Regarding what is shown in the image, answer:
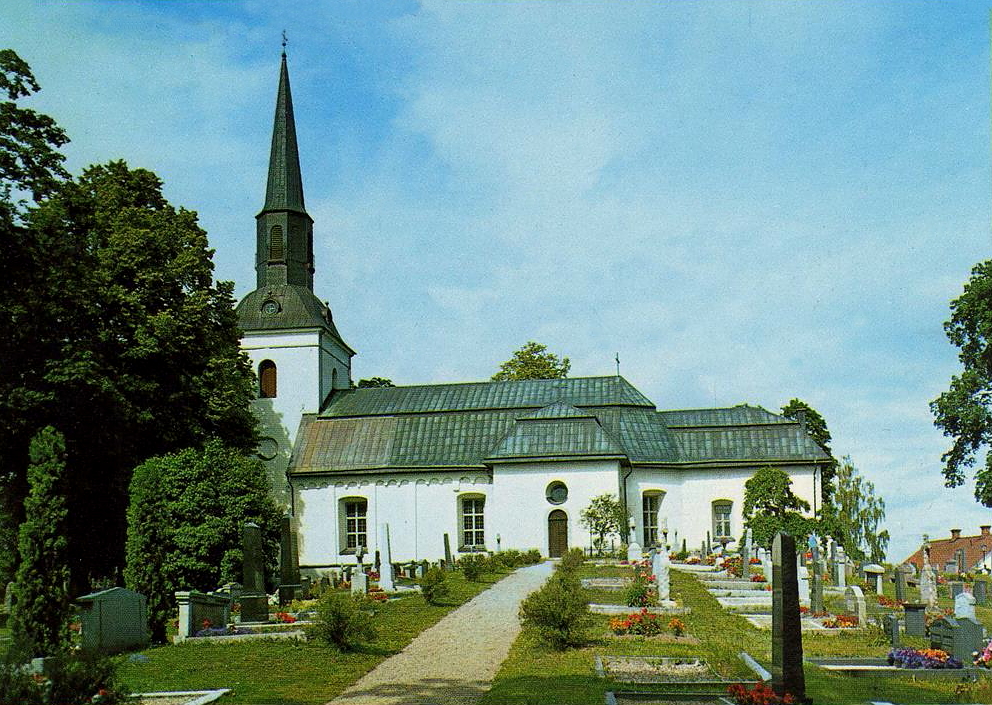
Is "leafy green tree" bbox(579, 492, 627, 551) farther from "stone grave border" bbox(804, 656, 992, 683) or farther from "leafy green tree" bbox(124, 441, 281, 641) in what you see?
"stone grave border" bbox(804, 656, 992, 683)

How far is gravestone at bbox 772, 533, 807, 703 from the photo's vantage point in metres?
10.2

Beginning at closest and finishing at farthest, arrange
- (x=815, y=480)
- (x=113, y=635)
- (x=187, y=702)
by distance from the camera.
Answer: (x=187, y=702) → (x=113, y=635) → (x=815, y=480)

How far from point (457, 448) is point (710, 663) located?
28493 mm

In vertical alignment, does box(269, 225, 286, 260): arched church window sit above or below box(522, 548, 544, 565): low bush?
above

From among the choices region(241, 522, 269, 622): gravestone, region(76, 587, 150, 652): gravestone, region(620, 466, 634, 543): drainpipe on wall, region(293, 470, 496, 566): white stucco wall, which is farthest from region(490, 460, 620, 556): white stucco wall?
region(76, 587, 150, 652): gravestone

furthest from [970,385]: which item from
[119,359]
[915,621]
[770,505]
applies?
[119,359]

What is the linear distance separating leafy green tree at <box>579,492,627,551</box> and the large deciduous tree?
11.9 metres

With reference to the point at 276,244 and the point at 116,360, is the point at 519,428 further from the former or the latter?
the point at 116,360

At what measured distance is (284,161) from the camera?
4209 centimetres

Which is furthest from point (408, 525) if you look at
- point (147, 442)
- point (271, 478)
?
point (147, 442)

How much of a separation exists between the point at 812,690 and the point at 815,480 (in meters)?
28.9

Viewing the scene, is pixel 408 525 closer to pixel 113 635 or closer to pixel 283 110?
pixel 283 110

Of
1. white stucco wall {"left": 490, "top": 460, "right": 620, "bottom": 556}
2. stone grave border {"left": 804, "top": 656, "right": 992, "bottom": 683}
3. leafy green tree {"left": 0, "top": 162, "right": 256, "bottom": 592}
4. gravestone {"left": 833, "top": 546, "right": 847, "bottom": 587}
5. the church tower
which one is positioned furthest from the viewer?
Answer: the church tower

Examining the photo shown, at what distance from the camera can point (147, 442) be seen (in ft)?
97.8
